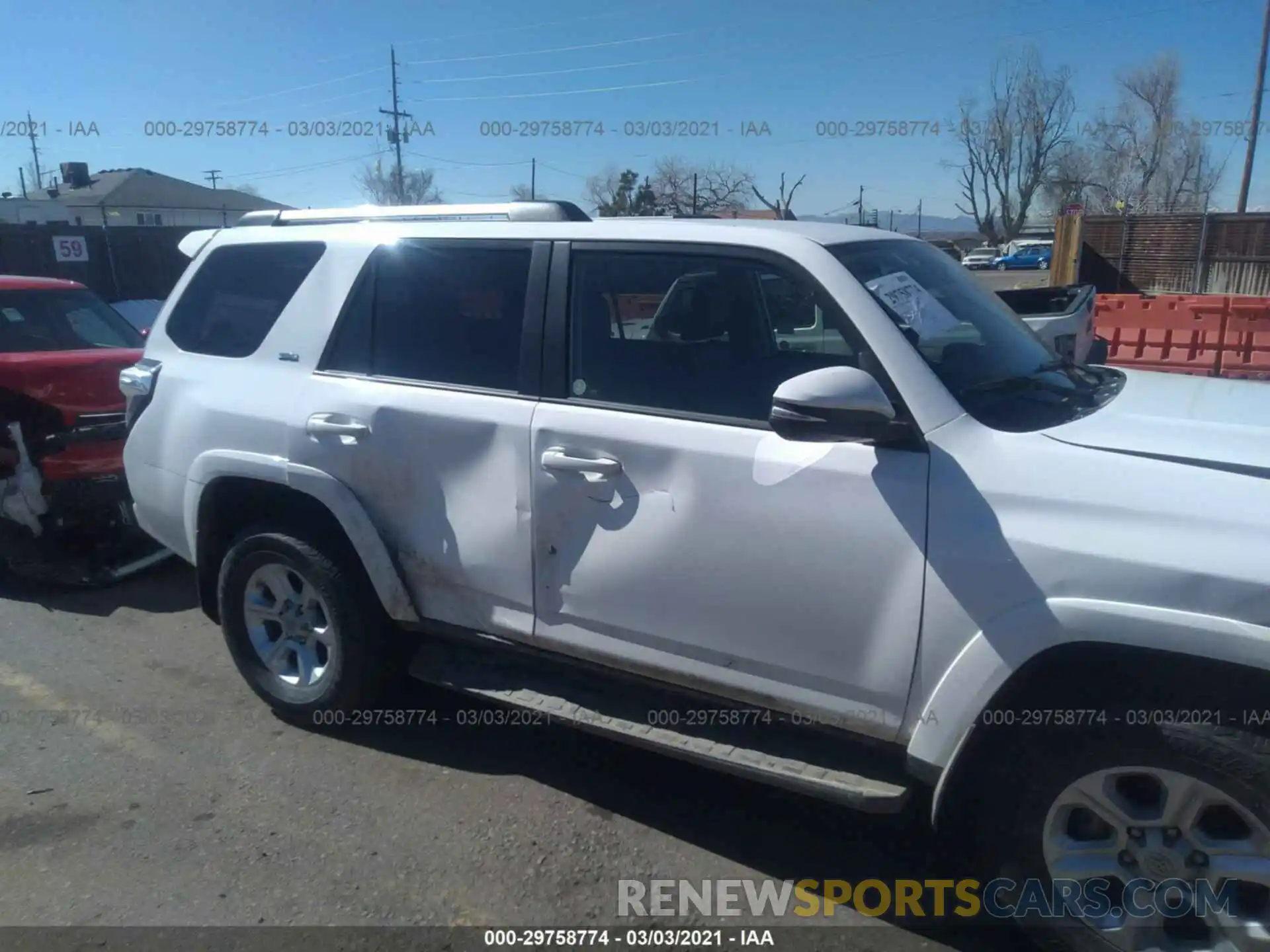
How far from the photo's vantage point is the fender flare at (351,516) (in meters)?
3.67

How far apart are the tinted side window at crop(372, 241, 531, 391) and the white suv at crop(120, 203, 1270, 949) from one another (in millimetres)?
12

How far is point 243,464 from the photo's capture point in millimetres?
3916

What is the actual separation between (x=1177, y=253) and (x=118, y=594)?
23.3 meters

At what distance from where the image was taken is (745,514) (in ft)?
9.35

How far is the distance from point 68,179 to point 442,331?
176ft

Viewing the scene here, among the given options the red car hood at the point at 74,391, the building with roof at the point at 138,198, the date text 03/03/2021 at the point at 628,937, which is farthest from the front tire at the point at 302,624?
the building with roof at the point at 138,198

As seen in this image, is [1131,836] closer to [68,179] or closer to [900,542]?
[900,542]

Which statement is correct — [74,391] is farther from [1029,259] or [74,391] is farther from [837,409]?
[1029,259]

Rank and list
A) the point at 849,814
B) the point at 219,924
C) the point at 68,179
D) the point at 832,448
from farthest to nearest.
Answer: the point at 68,179, the point at 849,814, the point at 219,924, the point at 832,448

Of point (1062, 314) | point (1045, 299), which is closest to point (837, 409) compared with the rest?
point (1062, 314)

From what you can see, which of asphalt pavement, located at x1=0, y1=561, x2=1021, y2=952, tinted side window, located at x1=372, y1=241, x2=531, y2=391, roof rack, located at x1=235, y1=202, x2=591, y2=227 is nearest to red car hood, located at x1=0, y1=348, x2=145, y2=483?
asphalt pavement, located at x1=0, y1=561, x2=1021, y2=952

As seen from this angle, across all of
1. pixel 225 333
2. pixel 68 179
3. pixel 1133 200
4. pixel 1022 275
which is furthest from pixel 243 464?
pixel 1133 200

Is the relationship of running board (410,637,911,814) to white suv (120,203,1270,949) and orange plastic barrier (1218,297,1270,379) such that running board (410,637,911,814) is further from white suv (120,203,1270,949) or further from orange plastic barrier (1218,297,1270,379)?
orange plastic barrier (1218,297,1270,379)

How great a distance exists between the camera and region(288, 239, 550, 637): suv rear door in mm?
3387
